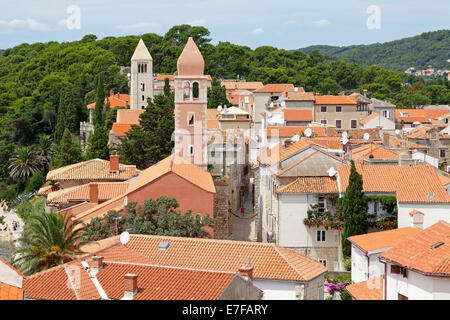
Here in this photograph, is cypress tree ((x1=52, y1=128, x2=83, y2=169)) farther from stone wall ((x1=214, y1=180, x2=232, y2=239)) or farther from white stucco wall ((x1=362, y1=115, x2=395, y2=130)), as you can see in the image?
white stucco wall ((x1=362, y1=115, x2=395, y2=130))

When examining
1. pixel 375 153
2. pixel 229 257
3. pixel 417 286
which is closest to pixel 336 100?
pixel 375 153

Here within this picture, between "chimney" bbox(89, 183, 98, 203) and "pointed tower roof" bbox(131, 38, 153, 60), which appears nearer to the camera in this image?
"chimney" bbox(89, 183, 98, 203)

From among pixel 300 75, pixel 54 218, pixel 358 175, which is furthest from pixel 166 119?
pixel 300 75

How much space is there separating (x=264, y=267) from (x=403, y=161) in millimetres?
14885

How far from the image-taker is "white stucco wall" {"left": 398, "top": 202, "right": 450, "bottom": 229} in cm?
2936

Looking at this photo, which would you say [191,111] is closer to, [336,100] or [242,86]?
[336,100]

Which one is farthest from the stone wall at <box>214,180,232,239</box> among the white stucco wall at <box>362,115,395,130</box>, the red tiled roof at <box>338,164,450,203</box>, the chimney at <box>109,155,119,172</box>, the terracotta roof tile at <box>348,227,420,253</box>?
the white stucco wall at <box>362,115,395,130</box>

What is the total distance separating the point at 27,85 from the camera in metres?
107

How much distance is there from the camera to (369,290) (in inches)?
819

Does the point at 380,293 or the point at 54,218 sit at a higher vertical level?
the point at 54,218

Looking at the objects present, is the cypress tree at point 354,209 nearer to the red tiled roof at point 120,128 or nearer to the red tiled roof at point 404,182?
the red tiled roof at point 404,182

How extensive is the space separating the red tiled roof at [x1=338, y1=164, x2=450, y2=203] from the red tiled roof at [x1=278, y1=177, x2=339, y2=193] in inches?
21.0

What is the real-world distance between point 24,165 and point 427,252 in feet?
178
